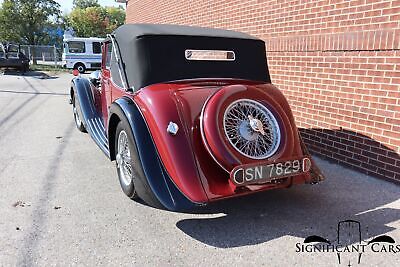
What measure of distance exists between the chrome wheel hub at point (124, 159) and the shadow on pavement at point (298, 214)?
0.80m

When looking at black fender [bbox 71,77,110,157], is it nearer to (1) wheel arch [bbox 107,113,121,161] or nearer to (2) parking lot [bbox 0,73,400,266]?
(2) parking lot [bbox 0,73,400,266]

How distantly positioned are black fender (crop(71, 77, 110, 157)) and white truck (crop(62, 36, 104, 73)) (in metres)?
17.9

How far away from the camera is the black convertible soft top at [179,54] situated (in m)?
3.65

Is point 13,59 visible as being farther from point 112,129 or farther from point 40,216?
point 40,216

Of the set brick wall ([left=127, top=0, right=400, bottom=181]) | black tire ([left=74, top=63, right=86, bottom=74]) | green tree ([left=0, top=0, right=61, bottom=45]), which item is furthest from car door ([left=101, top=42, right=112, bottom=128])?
green tree ([left=0, top=0, right=61, bottom=45])

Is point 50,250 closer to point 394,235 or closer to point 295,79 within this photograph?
point 394,235

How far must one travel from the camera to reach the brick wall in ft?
13.0

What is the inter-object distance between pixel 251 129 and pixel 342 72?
2052 mm

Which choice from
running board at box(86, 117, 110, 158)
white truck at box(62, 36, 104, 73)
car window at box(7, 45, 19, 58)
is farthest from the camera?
white truck at box(62, 36, 104, 73)

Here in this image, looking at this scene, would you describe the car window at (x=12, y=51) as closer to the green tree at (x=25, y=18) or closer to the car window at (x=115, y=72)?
the green tree at (x=25, y=18)

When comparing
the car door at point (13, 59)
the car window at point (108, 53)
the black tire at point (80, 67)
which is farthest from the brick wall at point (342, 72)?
the black tire at point (80, 67)

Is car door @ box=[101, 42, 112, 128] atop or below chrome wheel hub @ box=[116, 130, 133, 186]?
atop

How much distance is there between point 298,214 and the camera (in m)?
3.36

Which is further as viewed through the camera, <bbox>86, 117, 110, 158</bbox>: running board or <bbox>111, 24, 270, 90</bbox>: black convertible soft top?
<bbox>86, 117, 110, 158</bbox>: running board
